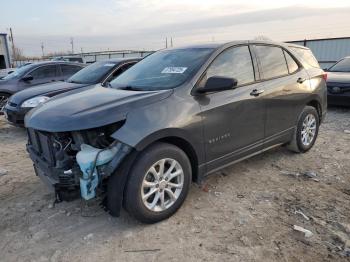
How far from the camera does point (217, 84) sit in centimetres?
352

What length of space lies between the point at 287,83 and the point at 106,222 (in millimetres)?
3036

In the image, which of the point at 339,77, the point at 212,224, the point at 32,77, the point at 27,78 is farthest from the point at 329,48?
the point at 212,224

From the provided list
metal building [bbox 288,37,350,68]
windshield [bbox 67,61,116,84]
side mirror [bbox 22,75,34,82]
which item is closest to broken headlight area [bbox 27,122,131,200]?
windshield [bbox 67,61,116,84]

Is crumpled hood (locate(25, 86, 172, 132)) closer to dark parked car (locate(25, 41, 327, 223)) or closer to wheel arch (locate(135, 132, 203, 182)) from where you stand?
dark parked car (locate(25, 41, 327, 223))

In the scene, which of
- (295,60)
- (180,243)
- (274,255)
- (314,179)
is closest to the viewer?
(274,255)

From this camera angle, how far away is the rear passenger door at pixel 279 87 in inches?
174

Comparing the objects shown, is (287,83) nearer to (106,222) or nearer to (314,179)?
(314,179)

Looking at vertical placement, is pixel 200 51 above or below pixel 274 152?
above

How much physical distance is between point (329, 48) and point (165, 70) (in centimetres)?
1817

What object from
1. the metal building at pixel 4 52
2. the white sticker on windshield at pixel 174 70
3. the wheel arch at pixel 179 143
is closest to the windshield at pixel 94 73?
the white sticker on windshield at pixel 174 70

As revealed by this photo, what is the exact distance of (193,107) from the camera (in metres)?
3.49

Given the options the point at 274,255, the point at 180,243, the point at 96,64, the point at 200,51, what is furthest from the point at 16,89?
the point at 274,255

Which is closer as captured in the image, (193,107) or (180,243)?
(180,243)

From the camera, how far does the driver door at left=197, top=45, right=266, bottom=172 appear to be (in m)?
3.68
